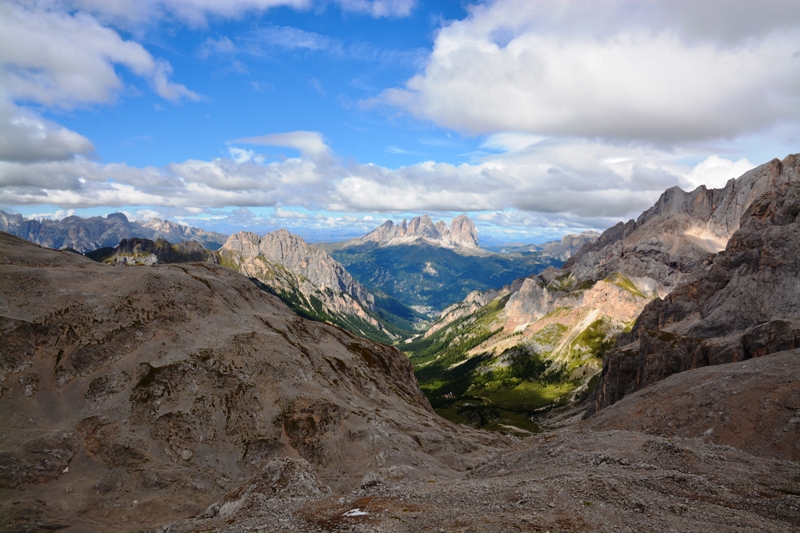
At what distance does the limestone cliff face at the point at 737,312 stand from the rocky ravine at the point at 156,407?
198 ft

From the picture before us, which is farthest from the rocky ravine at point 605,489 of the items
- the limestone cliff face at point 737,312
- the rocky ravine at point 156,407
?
the limestone cliff face at point 737,312

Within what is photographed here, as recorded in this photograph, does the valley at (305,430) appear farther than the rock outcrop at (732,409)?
No

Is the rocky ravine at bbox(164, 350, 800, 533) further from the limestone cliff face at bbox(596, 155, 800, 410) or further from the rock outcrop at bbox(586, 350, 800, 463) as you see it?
the limestone cliff face at bbox(596, 155, 800, 410)

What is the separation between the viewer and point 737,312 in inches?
5369

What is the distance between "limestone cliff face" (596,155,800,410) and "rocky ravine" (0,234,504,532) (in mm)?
60341

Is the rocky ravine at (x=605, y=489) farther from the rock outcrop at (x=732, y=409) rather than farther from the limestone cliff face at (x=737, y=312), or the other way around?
the limestone cliff face at (x=737, y=312)

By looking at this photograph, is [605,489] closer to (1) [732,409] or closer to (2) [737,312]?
(1) [732,409]

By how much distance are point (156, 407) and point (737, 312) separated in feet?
536

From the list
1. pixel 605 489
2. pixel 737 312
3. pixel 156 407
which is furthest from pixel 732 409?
pixel 156 407

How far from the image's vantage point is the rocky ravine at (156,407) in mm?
66688

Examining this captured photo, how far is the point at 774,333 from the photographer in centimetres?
10056

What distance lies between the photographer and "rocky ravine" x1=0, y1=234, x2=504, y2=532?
219ft

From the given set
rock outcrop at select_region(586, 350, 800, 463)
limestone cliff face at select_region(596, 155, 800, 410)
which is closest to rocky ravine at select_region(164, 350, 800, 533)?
→ rock outcrop at select_region(586, 350, 800, 463)

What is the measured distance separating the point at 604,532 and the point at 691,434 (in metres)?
52.4
